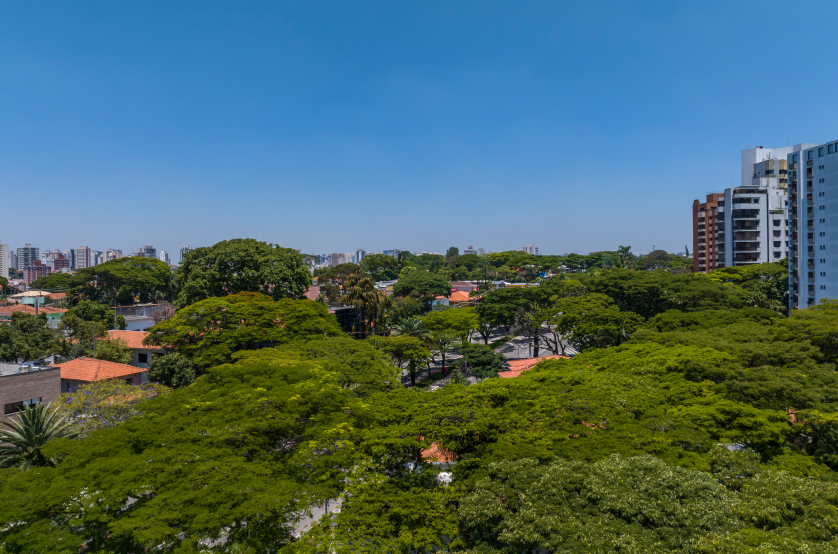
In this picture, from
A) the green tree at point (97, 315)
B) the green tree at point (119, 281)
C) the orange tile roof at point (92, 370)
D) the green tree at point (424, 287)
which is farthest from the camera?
the green tree at point (119, 281)

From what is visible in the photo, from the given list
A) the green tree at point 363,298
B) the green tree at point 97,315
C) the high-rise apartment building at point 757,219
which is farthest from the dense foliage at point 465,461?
the high-rise apartment building at point 757,219

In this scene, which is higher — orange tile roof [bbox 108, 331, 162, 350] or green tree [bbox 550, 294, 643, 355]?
green tree [bbox 550, 294, 643, 355]

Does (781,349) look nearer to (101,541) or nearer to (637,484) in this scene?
(637,484)

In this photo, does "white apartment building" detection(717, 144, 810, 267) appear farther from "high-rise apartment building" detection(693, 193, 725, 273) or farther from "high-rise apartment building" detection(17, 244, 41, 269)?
"high-rise apartment building" detection(17, 244, 41, 269)

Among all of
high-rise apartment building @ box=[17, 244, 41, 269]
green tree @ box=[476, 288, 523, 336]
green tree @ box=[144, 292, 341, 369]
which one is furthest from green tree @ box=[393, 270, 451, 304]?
high-rise apartment building @ box=[17, 244, 41, 269]

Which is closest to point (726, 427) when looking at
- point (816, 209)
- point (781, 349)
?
point (781, 349)

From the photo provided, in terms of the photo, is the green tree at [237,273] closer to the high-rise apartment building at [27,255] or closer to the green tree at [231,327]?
the green tree at [231,327]
